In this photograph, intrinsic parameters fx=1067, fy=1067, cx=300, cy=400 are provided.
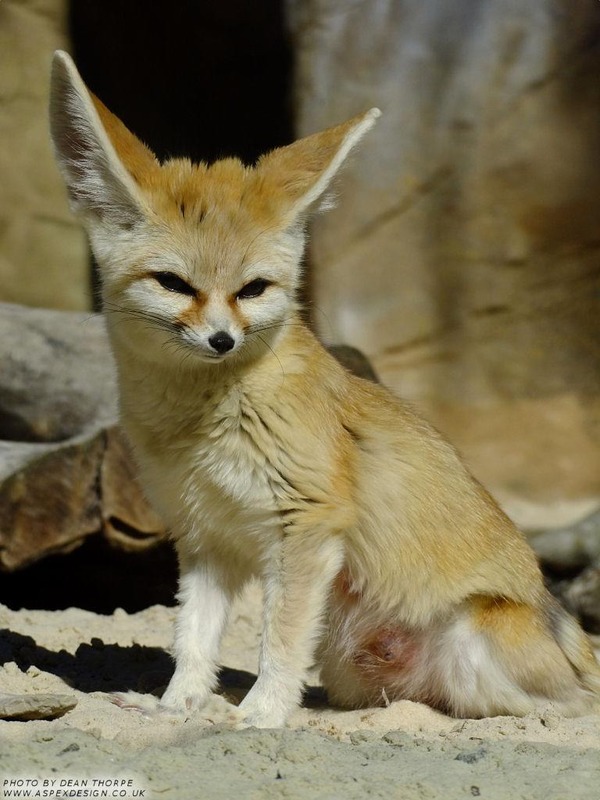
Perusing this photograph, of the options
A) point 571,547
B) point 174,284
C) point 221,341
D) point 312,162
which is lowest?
point 571,547

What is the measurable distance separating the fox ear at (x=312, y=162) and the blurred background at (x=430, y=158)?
3772 millimetres

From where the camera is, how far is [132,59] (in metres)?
9.06

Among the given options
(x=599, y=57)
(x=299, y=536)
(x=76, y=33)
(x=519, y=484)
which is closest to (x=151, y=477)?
(x=299, y=536)

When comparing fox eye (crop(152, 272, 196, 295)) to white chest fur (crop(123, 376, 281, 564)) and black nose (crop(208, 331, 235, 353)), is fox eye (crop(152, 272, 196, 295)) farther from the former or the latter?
white chest fur (crop(123, 376, 281, 564))

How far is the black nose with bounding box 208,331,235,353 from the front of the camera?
3.82 metres

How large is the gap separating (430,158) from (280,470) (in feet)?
16.1

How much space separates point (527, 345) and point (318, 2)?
10.5 feet

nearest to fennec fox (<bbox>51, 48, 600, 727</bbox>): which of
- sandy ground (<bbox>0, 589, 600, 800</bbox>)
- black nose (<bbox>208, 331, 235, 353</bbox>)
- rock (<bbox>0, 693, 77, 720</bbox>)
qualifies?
black nose (<bbox>208, 331, 235, 353</bbox>)

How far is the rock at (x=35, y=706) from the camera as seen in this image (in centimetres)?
371

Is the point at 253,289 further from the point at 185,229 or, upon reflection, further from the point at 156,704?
the point at 156,704

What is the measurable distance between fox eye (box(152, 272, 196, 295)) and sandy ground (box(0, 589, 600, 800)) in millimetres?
1592

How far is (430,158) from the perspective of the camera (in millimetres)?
8391

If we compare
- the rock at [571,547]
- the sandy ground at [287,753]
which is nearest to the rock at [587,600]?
the rock at [571,547]

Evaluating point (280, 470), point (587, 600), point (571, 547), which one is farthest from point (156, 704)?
point (571, 547)
